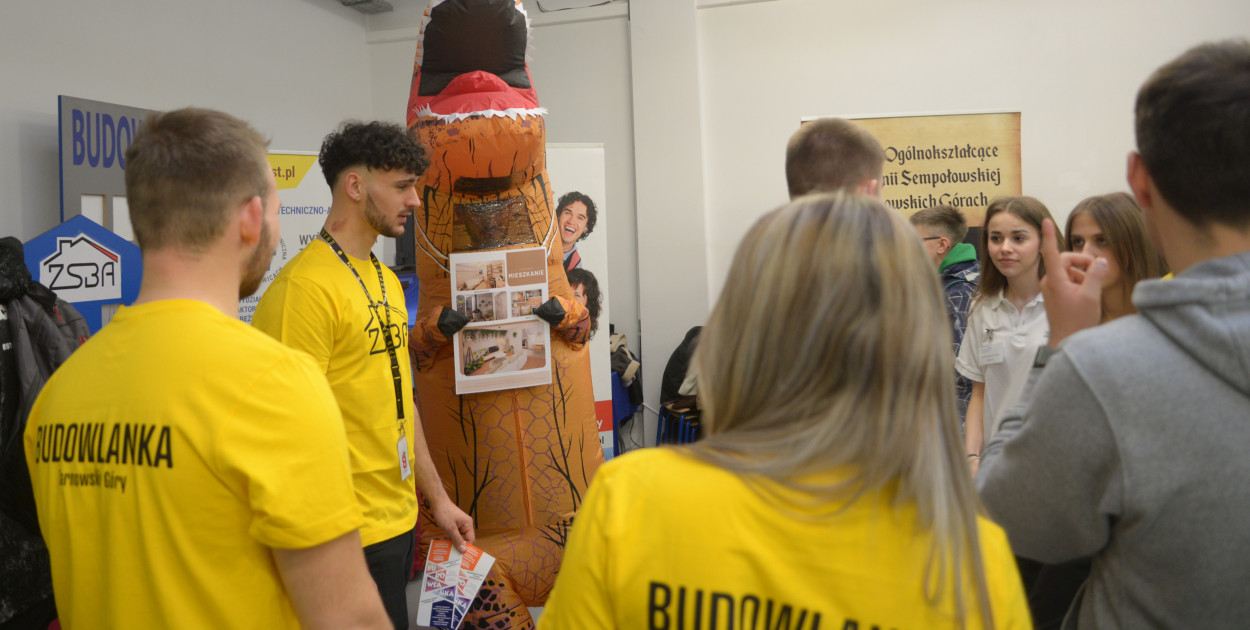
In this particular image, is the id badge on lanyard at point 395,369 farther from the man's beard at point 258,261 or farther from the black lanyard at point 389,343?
the man's beard at point 258,261

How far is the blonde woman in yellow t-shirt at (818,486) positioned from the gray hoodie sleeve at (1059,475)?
210 mm

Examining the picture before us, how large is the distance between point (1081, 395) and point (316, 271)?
5.47 ft

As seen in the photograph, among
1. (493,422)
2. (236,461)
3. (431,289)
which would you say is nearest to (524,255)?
(431,289)

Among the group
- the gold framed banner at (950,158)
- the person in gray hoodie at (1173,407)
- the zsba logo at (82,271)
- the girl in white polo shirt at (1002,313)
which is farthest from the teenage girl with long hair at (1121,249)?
the zsba logo at (82,271)

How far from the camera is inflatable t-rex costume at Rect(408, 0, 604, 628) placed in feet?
7.91

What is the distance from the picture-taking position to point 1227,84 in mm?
870

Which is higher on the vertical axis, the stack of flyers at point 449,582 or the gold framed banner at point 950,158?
the gold framed banner at point 950,158

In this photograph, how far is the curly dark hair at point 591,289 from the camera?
4.47 metres

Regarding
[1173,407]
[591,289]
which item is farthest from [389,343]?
[591,289]

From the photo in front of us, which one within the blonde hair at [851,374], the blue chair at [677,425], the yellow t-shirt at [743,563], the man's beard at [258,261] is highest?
the man's beard at [258,261]

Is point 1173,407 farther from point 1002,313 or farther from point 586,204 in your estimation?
point 586,204

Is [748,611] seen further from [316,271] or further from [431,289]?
[431,289]

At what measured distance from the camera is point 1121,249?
190 centimetres

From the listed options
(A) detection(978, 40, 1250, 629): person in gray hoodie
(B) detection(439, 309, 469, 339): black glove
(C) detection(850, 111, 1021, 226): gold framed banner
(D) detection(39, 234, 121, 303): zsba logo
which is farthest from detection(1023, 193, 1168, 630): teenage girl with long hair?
(D) detection(39, 234, 121, 303): zsba logo
